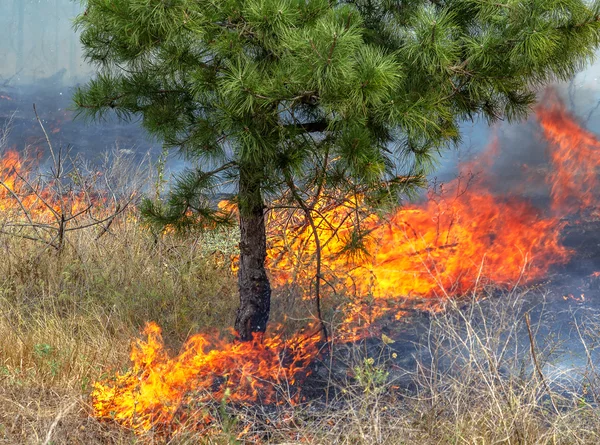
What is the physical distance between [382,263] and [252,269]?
1.86 m

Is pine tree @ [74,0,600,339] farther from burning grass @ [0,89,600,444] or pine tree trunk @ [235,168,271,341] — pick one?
burning grass @ [0,89,600,444]

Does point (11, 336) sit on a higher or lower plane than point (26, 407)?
higher

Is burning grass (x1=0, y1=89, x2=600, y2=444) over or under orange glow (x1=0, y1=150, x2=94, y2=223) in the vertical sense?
under

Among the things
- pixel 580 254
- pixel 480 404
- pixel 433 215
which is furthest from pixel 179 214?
pixel 580 254

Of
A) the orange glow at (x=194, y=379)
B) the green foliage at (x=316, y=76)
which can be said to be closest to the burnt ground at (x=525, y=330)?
the orange glow at (x=194, y=379)

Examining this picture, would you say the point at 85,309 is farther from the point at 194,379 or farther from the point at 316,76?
the point at 316,76

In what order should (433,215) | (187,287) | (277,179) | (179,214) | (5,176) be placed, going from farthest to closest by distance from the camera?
(5,176), (433,215), (187,287), (179,214), (277,179)

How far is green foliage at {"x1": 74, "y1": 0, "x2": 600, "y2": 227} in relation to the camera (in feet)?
10.5

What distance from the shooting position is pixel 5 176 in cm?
750

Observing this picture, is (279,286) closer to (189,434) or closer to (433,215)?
(433,215)

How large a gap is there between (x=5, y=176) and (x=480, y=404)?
19.8ft

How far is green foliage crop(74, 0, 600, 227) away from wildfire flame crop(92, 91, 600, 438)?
0.62 m

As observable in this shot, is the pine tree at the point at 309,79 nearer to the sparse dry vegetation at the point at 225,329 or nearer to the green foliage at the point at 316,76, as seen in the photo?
the green foliage at the point at 316,76

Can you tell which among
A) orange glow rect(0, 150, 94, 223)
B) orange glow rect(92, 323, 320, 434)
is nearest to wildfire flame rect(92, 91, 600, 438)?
orange glow rect(92, 323, 320, 434)
